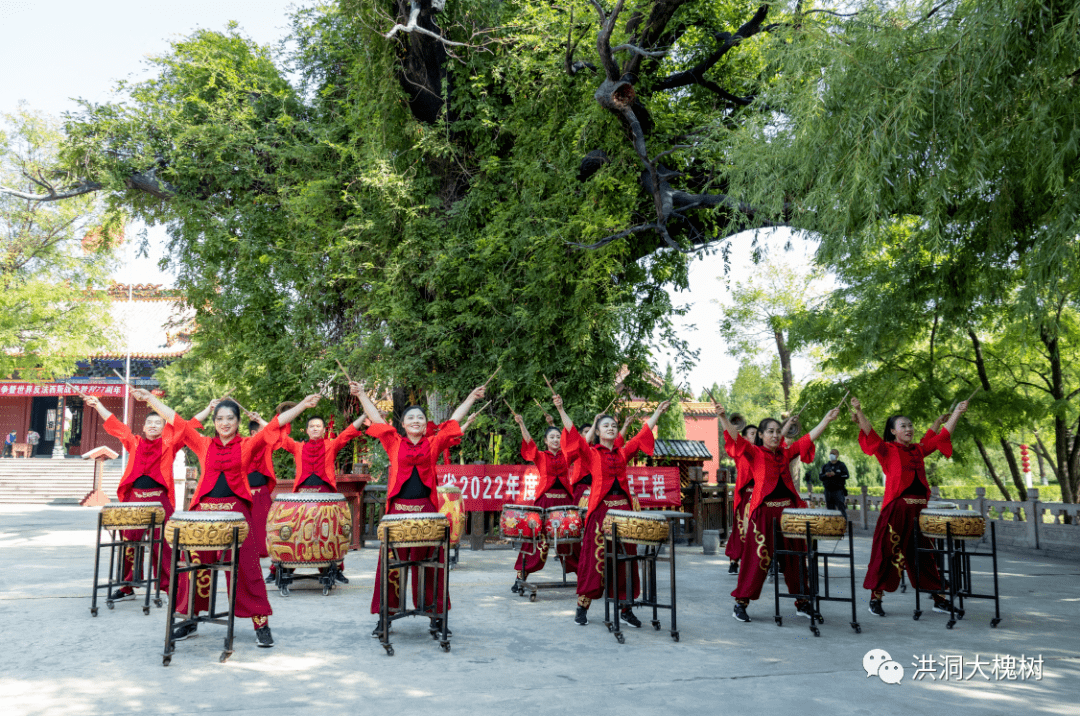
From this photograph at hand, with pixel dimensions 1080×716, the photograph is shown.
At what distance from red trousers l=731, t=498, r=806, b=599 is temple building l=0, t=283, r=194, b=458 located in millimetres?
24450

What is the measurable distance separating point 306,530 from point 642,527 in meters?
2.69

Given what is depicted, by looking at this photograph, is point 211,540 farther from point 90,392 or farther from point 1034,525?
point 90,392

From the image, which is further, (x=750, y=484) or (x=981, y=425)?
(x=981, y=425)

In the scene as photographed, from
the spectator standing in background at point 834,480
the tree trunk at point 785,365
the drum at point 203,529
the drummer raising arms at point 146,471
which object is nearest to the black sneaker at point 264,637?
the drum at point 203,529

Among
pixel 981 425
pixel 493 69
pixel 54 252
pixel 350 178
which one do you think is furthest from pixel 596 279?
pixel 54 252

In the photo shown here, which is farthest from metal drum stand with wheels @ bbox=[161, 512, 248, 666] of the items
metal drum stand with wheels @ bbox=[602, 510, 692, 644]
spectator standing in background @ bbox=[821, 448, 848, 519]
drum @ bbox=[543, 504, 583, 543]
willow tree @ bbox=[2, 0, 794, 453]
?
spectator standing in background @ bbox=[821, 448, 848, 519]

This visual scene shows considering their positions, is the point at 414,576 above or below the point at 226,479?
below

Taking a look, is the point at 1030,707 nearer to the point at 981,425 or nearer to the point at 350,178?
the point at 981,425

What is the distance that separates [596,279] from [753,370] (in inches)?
548

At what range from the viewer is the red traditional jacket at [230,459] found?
18.2ft

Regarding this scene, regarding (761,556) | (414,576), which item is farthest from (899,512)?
(414,576)

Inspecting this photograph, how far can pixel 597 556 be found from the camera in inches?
245

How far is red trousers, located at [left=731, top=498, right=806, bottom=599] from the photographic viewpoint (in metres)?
6.27

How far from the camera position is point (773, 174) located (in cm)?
600
